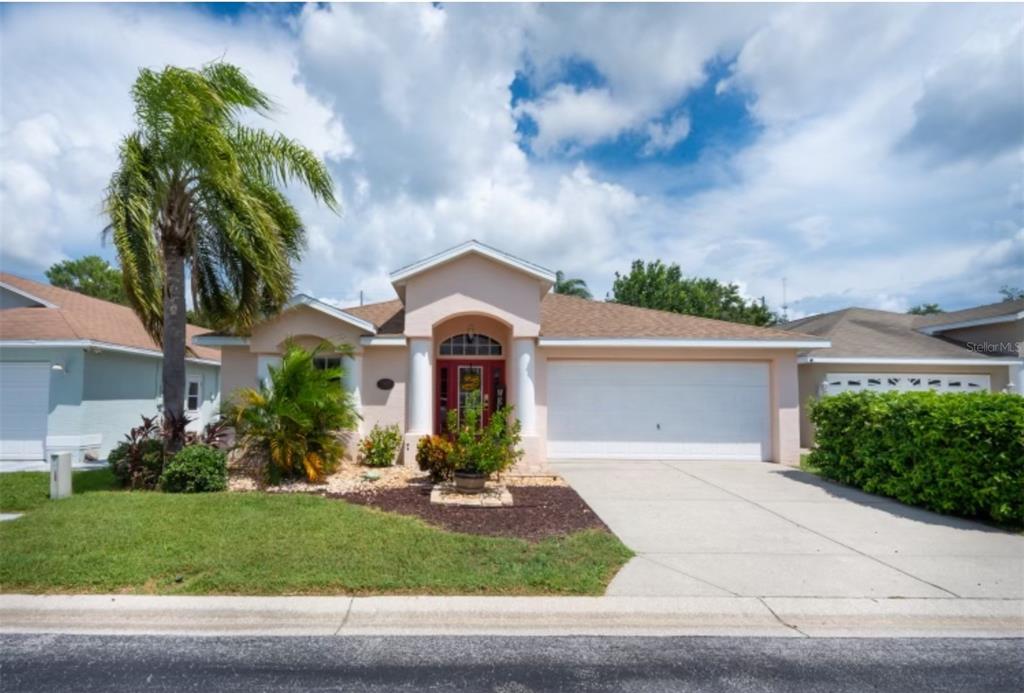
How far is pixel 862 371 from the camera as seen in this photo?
1562 cm

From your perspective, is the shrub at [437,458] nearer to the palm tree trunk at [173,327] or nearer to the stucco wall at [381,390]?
the stucco wall at [381,390]

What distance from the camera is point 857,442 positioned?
10.2m

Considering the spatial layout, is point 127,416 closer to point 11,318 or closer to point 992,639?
point 11,318

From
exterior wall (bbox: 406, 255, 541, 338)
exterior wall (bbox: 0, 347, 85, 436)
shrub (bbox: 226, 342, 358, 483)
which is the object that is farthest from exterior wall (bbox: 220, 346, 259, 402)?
exterior wall (bbox: 406, 255, 541, 338)

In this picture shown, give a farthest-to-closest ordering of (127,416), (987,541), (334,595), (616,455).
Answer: (127,416) → (616,455) → (987,541) → (334,595)

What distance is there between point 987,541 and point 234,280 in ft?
42.2

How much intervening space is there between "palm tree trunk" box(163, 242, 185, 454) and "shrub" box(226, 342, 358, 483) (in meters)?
1.05

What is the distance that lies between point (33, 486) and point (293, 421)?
499 centimetres

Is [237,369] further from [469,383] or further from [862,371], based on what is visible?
[862,371]

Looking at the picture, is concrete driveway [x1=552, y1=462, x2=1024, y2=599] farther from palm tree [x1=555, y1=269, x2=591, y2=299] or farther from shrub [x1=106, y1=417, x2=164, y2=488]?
palm tree [x1=555, y1=269, x2=591, y2=299]

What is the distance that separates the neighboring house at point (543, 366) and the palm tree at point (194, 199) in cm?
196

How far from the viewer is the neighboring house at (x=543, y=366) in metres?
12.3

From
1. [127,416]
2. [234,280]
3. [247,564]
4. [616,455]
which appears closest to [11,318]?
[127,416]

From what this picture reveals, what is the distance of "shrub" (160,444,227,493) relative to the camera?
8.99m
